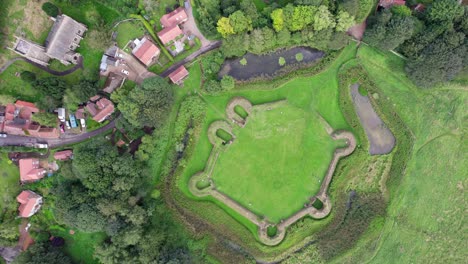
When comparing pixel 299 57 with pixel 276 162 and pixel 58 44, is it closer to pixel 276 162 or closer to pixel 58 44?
pixel 276 162

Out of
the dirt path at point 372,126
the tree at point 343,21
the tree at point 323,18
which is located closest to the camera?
the tree at point 323,18

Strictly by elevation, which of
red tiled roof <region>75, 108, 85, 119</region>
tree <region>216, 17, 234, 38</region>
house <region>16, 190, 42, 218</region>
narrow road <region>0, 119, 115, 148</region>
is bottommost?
house <region>16, 190, 42, 218</region>

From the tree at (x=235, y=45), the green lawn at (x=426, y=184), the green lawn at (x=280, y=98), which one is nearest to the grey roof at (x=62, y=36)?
the green lawn at (x=280, y=98)

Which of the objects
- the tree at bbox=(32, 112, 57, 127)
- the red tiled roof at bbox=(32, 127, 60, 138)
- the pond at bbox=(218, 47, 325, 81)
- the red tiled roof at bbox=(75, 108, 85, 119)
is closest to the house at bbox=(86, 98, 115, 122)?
the red tiled roof at bbox=(75, 108, 85, 119)

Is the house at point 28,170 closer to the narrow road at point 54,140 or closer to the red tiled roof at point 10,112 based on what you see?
the narrow road at point 54,140

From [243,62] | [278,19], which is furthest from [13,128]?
[278,19]

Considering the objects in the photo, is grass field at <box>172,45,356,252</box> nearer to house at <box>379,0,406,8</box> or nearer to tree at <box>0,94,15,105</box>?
house at <box>379,0,406,8</box>
